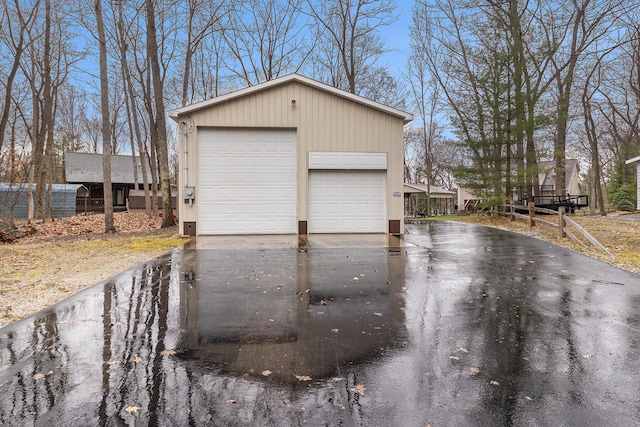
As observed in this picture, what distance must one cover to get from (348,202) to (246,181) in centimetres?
326

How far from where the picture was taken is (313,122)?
12.5m

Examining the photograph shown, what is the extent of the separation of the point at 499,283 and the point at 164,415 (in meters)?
5.10

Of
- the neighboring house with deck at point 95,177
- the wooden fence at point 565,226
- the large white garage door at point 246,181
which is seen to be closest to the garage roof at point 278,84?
the large white garage door at point 246,181

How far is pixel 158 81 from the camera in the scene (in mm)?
15570

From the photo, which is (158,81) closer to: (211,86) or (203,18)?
(203,18)

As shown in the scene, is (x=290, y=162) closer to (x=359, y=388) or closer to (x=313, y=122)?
(x=313, y=122)

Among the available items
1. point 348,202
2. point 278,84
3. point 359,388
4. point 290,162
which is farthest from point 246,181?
point 359,388

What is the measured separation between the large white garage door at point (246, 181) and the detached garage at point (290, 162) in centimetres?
3

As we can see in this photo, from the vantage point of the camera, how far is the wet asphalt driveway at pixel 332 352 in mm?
2529

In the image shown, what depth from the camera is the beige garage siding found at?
480 inches

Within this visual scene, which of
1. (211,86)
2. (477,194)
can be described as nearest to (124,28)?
(211,86)

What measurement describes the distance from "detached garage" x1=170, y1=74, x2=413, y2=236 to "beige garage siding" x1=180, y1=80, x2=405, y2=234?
30 millimetres

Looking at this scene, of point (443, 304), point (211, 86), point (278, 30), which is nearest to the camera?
point (443, 304)

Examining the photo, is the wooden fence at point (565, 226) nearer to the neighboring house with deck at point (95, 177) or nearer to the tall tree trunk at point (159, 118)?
the tall tree trunk at point (159, 118)
